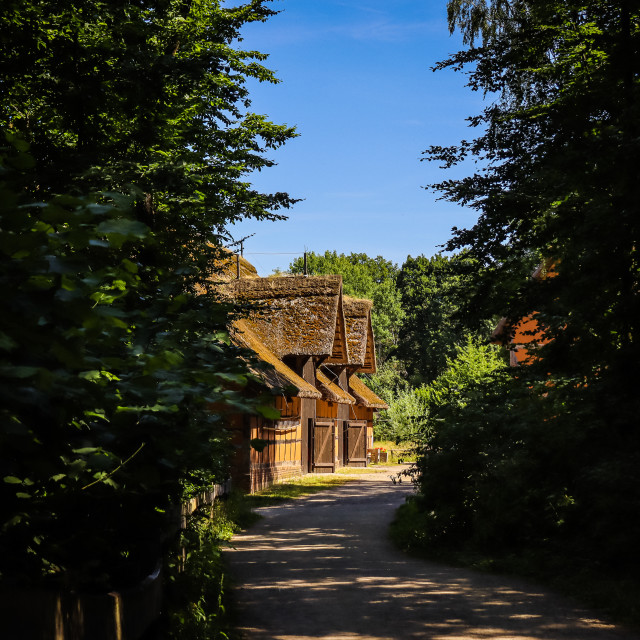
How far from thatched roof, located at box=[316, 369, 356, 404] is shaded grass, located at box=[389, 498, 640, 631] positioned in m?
17.9


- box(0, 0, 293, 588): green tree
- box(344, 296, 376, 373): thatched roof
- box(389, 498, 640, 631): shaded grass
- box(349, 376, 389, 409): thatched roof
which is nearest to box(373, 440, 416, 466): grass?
box(349, 376, 389, 409): thatched roof

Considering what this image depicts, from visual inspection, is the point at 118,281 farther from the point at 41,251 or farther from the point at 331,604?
the point at 331,604

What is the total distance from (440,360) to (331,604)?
55.7 metres

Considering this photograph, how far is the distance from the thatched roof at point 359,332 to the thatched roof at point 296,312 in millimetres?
5790

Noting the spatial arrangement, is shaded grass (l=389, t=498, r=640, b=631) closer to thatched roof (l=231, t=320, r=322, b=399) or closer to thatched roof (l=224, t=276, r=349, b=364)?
thatched roof (l=231, t=320, r=322, b=399)

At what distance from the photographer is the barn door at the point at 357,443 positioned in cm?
3872

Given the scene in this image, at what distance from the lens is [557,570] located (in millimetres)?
9547

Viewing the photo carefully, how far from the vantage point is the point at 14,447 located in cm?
218

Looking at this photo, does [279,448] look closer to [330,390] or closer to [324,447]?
[330,390]

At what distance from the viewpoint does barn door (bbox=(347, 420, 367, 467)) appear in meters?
38.7

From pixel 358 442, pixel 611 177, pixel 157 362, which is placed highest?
pixel 611 177

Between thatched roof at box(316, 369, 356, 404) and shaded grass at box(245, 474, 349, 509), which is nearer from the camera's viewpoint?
shaded grass at box(245, 474, 349, 509)

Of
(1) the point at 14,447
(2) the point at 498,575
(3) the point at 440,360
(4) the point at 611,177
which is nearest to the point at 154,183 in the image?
(4) the point at 611,177

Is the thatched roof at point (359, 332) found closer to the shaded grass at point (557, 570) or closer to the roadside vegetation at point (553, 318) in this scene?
the roadside vegetation at point (553, 318)
